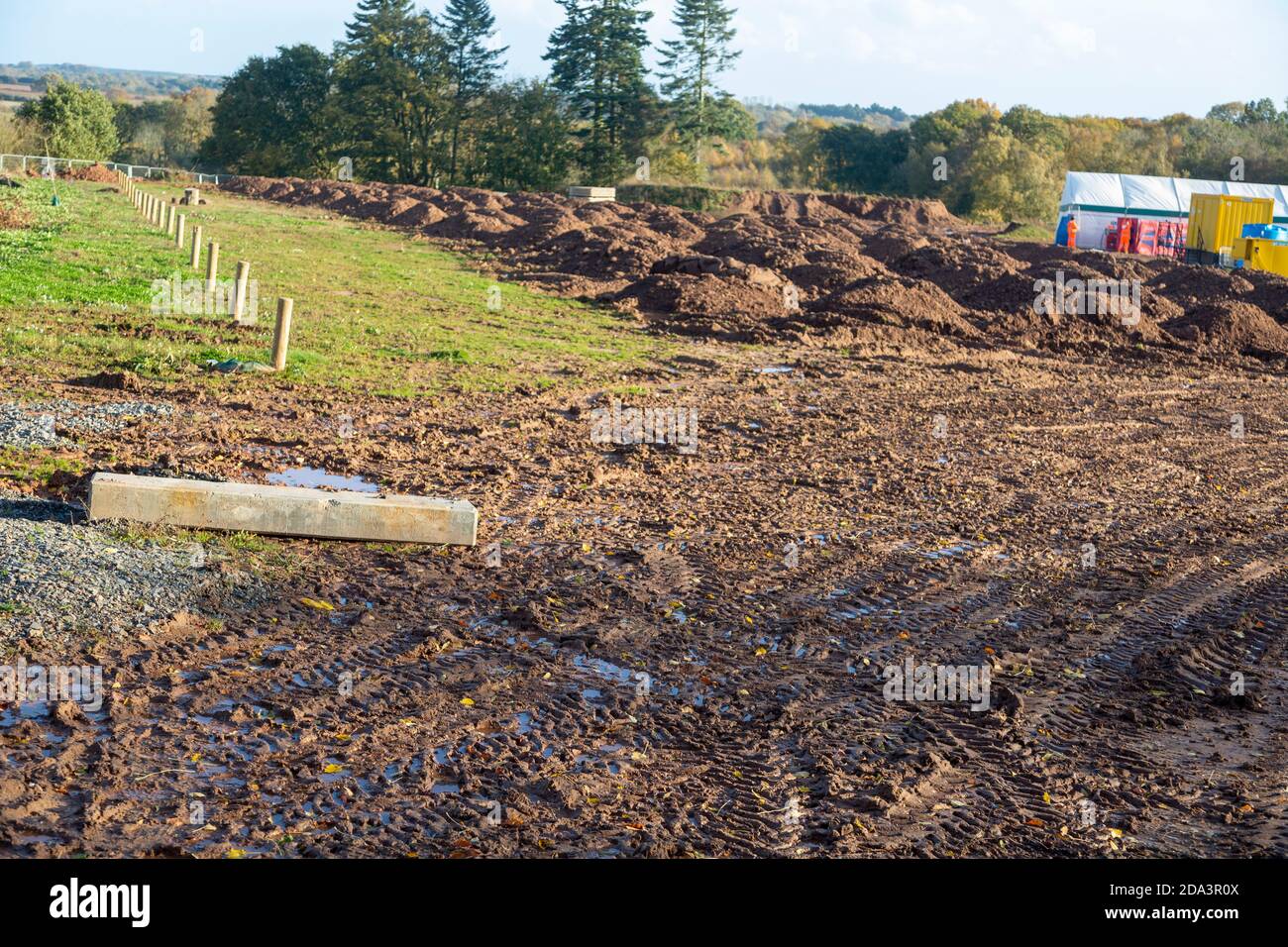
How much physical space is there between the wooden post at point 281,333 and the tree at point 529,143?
59.2 m

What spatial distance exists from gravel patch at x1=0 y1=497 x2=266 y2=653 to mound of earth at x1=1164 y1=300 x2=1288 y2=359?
71.1ft

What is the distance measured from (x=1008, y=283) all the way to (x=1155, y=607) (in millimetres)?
19072

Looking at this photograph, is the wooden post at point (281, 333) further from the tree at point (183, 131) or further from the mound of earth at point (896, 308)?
the tree at point (183, 131)

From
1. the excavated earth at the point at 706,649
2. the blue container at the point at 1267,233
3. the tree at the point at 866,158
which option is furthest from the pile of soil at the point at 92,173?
the excavated earth at the point at 706,649

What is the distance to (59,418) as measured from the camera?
11.1 metres

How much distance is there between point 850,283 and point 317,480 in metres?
17.8

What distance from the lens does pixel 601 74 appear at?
70.6 m

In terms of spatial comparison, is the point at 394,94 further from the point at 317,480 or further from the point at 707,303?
the point at 317,480

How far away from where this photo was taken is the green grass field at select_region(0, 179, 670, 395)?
14.7 m

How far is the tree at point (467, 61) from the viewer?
74438 mm

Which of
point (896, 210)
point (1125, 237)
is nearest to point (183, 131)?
point (896, 210)

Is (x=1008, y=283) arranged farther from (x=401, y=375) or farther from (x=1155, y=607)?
(x=1155, y=607)
